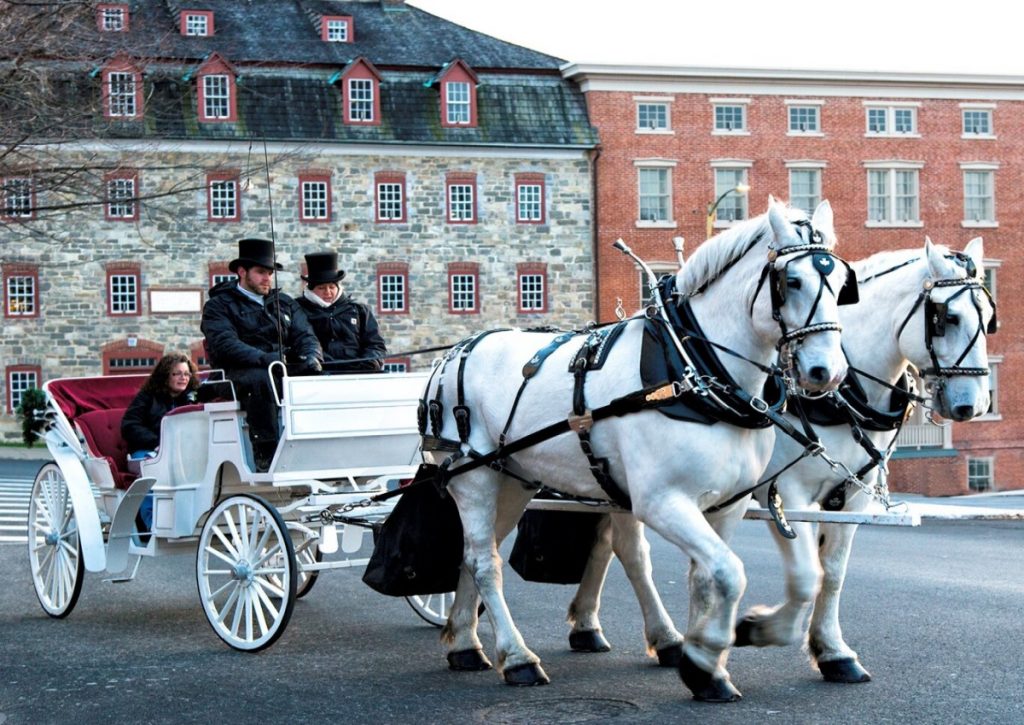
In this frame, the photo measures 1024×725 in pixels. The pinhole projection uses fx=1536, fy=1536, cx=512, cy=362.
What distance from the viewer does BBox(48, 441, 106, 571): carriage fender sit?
9.78 metres

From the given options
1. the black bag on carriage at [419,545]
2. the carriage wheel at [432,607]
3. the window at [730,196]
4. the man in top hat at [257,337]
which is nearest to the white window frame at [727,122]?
the window at [730,196]

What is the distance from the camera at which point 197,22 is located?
49.9 metres

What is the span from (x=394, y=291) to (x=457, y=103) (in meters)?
6.45

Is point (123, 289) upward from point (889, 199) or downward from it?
downward

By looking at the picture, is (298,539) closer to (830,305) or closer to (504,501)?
(504,501)

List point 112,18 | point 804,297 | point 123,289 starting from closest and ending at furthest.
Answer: point 804,297, point 112,18, point 123,289

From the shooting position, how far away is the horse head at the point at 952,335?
7605mm

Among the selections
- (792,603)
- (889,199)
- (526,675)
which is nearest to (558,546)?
(526,675)

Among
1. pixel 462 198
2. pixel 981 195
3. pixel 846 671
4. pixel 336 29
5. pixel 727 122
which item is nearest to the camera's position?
pixel 846 671

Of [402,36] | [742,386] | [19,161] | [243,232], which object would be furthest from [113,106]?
[402,36]

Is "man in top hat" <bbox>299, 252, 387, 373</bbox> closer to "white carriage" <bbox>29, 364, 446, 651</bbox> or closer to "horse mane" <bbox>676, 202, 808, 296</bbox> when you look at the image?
"white carriage" <bbox>29, 364, 446, 651</bbox>

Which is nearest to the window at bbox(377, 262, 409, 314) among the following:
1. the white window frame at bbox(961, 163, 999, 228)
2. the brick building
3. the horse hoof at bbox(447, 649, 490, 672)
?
the brick building

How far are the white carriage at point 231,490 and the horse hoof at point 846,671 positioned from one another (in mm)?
2870

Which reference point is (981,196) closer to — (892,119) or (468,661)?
(892,119)
